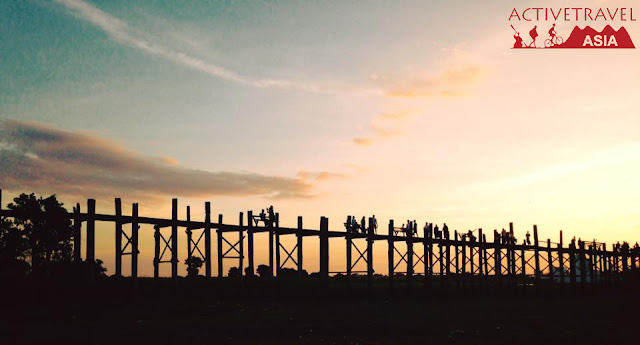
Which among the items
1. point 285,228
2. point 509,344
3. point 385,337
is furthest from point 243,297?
point 509,344

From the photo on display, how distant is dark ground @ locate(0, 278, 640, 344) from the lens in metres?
15.4

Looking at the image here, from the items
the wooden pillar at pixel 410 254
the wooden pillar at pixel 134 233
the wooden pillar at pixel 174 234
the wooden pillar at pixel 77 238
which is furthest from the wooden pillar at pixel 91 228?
the wooden pillar at pixel 410 254

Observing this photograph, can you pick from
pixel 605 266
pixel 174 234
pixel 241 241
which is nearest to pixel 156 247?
pixel 174 234

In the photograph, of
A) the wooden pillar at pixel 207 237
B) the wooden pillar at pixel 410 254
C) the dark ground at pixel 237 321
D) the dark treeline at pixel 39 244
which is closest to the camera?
the dark ground at pixel 237 321

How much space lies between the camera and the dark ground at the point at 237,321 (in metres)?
15.4

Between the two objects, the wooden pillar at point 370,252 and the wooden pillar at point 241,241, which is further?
the wooden pillar at point 370,252

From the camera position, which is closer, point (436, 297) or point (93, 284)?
point (93, 284)

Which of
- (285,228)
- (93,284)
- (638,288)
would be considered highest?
(285,228)

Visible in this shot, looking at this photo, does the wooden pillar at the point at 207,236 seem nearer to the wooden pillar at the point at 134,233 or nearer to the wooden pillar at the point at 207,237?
the wooden pillar at the point at 207,237

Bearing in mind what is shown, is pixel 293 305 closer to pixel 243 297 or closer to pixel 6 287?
pixel 243 297

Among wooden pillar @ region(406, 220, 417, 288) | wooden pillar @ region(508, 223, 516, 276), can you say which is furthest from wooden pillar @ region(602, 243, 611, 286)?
wooden pillar @ region(406, 220, 417, 288)

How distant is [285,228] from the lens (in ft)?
99.1

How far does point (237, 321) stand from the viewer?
1936cm

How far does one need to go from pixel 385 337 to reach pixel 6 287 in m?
11.9
